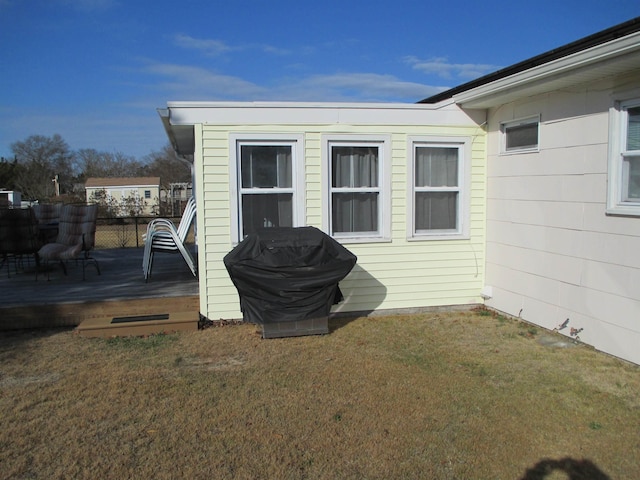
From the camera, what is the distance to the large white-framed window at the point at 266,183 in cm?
595

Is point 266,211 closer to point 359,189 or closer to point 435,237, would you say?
point 359,189

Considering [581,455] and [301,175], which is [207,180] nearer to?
[301,175]

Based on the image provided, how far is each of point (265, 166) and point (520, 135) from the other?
2968 mm

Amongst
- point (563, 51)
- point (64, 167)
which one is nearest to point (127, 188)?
point (64, 167)

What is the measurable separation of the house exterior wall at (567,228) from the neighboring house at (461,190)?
Result: 16 mm

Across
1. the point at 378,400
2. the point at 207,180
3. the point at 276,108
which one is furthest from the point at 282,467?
the point at 276,108

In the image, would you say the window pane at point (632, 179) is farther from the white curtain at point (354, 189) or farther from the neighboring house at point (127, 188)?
the neighboring house at point (127, 188)

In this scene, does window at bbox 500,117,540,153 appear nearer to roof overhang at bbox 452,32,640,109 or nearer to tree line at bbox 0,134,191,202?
roof overhang at bbox 452,32,640,109

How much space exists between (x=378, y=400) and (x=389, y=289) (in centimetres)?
266

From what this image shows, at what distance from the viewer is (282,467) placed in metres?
2.98

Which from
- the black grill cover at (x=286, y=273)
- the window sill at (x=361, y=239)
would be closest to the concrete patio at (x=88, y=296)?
the black grill cover at (x=286, y=273)

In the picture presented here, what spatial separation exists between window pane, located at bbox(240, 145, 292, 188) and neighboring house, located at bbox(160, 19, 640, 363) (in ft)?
0.04

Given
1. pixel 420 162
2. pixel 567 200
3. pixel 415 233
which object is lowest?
pixel 415 233

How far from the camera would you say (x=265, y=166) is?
6078 mm
